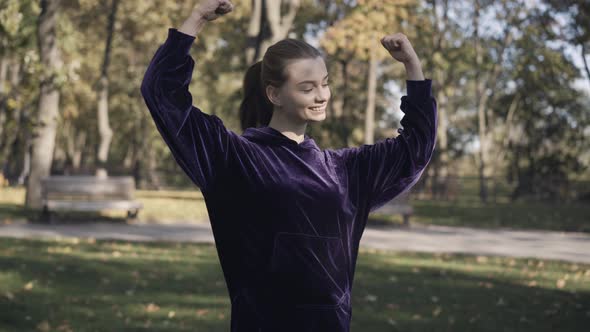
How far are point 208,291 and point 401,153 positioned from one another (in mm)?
5712

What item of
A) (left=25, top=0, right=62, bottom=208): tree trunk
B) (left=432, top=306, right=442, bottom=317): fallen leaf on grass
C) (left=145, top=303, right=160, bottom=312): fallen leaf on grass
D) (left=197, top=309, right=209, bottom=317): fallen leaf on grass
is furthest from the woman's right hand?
(left=25, top=0, right=62, bottom=208): tree trunk

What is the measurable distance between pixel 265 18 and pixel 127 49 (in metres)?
26.9

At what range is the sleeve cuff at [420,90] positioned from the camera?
2.69 meters

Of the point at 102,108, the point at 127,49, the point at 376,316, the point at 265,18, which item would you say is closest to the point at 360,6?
the point at 265,18

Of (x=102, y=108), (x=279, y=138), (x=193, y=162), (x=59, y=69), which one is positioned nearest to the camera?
(x=193, y=162)

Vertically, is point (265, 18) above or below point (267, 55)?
above

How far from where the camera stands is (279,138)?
254cm

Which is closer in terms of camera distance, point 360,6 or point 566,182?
point 360,6

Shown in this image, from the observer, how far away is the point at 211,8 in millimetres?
2357

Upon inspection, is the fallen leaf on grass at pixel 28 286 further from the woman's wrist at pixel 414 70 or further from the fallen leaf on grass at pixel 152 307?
the woman's wrist at pixel 414 70

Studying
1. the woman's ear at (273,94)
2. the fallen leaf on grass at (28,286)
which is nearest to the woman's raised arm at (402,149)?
the woman's ear at (273,94)

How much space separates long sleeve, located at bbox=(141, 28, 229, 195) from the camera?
230cm

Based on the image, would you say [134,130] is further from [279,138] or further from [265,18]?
[279,138]

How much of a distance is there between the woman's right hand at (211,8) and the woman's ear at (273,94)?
0.35 meters
